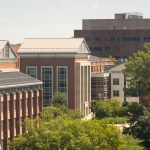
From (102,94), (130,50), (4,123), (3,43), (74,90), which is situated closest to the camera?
(4,123)

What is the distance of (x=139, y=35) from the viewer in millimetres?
189125

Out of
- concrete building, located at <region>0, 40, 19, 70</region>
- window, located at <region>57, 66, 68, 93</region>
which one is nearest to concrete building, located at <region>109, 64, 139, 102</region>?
window, located at <region>57, 66, 68, 93</region>

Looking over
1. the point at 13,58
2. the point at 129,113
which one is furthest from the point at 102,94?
the point at 13,58

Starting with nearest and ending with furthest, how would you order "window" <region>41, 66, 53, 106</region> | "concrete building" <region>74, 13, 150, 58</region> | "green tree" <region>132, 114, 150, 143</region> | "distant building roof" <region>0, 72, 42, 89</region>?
"distant building roof" <region>0, 72, 42, 89</region>, "green tree" <region>132, 114, 150, 143</region>, "window" <region>41, 66, 53, 106</region>, "concrete building" <region>74, 13, 150, 58</region>

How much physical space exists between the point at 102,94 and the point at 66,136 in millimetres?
67279

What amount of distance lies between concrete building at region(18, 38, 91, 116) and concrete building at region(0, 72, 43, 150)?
22956 millimetres

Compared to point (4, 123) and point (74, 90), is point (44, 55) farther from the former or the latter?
point (4, 123)

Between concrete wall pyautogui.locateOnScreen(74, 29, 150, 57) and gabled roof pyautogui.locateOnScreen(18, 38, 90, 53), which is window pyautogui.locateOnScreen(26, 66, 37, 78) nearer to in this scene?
gabled roof pyautogui.locateOnScreen(18, 38, 90, 53)

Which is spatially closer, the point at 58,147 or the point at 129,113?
the point at 58,147

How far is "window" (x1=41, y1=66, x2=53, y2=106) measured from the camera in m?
109

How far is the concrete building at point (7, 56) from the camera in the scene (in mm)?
101500

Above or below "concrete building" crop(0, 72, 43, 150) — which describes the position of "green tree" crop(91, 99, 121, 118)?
below

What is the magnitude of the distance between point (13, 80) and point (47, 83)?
2983cm

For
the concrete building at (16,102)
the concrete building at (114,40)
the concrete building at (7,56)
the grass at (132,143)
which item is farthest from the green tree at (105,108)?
the concrete building at (114,40)
